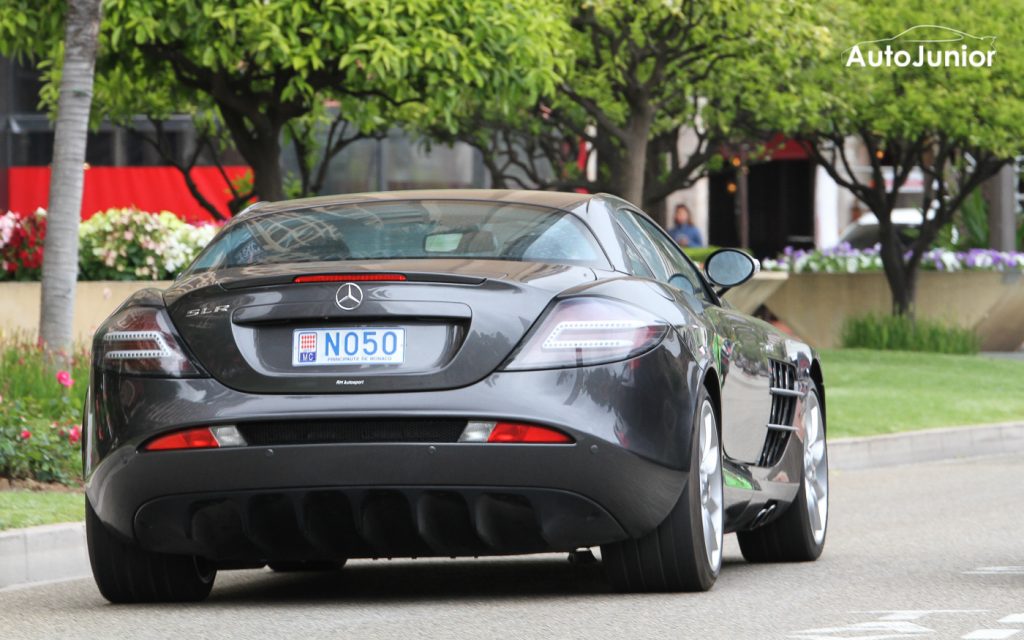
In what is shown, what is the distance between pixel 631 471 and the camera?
661 cm

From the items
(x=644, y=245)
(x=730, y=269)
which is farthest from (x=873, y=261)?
Answer: (x=644, y=245)

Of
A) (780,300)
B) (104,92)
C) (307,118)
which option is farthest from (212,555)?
(780,300)

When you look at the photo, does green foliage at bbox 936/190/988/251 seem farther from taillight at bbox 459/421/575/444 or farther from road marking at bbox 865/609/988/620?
taillight at bbox 459/421/575/444

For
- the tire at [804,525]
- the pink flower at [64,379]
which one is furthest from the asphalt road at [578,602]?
the pink flower at [64,379]

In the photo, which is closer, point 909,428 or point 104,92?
point 909,428

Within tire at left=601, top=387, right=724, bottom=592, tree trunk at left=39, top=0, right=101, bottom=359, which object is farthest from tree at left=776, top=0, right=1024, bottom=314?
tire at left=601, top=387, right=724, bottom=592

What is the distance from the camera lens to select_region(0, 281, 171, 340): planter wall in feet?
54.7

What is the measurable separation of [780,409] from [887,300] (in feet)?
66.4

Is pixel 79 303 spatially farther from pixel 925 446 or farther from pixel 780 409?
pixel 780 409

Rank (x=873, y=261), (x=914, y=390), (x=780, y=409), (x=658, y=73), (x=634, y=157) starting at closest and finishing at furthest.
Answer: (x=780, y=409) → (x=658, y=73) → (x=914, y=390) → (x=634, y=157) → (x=873, y=261)

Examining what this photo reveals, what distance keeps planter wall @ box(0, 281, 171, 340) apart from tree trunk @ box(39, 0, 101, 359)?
331 cm

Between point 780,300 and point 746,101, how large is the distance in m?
6.76

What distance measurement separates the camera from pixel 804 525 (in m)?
8.77

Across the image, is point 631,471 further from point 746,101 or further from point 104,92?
point 746,101
